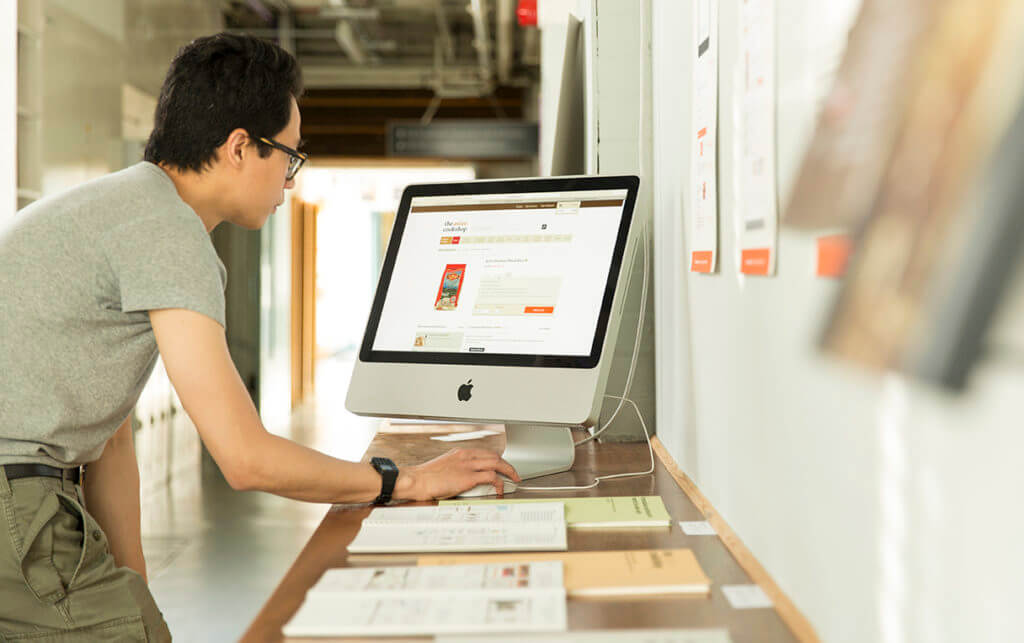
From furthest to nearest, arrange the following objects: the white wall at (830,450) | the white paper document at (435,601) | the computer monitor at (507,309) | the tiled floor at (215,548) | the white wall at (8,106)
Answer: the white wall at (8,106) → the tiled floor at (215,548) → the computer monitor at (507,309) → the white paper document at (435,601) → the white wall at (830,450)

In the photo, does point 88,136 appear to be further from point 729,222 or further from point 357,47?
point 729,222

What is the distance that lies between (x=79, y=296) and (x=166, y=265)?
0.53 feet

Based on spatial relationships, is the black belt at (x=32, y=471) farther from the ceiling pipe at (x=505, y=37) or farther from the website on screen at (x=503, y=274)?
the ceiling pipe at (x=505, y=37)

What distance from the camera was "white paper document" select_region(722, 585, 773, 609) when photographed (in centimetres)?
90

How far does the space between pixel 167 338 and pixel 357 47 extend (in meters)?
8.68

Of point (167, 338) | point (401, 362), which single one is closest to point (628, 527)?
point (401, 362)

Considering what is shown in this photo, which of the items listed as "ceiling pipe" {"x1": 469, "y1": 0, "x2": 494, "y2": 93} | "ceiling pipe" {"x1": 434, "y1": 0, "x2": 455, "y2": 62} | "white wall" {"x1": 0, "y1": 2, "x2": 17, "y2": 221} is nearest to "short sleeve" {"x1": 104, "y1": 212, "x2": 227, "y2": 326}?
"white wall" {"x1": 0, "y1": 2, "x2": 17, "y2": 221}

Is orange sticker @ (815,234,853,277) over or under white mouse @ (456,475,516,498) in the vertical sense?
over

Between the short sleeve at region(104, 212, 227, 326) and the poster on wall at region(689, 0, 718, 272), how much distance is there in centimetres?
71

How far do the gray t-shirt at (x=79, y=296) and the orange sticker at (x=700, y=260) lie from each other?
70 centimetres

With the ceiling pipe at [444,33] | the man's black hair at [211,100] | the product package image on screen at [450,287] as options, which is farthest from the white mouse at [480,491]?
the ceiling pipe at [444,33]

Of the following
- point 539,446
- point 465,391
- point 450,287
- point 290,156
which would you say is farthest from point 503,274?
point 290,156

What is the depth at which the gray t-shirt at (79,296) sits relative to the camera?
126 cm

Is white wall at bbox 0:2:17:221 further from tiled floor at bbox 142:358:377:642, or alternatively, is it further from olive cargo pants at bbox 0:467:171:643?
olive cargo pants at bbox 0:467:171:643
